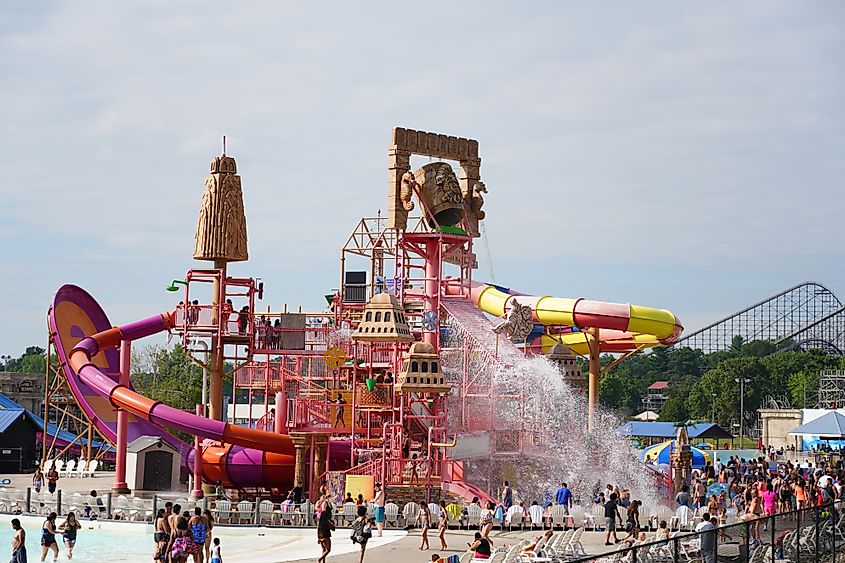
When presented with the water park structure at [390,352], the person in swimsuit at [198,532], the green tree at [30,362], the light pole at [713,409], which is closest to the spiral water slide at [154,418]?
the water park structure at [390,352]

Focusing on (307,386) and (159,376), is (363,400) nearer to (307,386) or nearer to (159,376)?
(307,386)

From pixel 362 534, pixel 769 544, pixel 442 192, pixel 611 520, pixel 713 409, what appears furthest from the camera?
pixel 713 409

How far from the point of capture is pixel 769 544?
2170 cm

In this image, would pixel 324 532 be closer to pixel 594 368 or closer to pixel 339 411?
pixel 339 411

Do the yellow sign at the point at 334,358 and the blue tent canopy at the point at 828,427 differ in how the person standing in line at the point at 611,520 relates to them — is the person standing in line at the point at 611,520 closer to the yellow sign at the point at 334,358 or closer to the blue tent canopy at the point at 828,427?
the yellow sign at the point at 334,358

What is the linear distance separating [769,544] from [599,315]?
1465 centimetres

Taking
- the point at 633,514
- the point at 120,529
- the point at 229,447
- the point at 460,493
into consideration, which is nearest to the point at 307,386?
the point at 229,447

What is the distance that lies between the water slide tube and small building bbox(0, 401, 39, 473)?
21.6m

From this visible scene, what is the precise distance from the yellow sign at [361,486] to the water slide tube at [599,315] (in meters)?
7.19

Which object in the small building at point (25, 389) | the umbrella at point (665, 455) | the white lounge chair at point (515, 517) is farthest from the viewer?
the small building at point (25, 389)

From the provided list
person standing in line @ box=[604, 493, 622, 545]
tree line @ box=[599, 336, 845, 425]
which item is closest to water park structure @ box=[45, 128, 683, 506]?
person standing in line @ box=[604, 493, 622, 545]

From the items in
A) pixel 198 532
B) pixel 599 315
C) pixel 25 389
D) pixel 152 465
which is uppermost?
pixel 599 315

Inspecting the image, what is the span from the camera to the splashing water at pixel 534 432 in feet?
114

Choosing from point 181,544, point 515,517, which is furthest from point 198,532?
point 515,517
